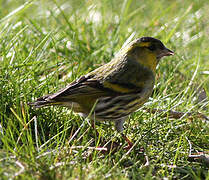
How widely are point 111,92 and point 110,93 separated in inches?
0.5

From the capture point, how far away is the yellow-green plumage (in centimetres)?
→ 313

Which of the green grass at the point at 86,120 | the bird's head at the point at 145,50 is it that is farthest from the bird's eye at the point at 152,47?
the green grass at the point at 86,120

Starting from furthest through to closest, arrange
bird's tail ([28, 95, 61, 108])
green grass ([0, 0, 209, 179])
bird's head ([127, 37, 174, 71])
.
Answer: bird's head ([127, 37, 174, 71]), bird's tail ([28, 95, 61, 108]), green grass ([0, 0, 209, 179])

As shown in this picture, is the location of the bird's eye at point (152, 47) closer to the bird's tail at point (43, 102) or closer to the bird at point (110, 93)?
the bird at point (110, 93)

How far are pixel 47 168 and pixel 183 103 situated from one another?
173cm

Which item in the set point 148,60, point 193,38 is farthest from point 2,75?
point 193,38

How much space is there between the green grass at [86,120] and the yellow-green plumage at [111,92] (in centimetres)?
14

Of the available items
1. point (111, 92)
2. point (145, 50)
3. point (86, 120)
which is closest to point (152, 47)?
point (145, 50)

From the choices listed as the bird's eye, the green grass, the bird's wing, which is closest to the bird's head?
the bird's eye

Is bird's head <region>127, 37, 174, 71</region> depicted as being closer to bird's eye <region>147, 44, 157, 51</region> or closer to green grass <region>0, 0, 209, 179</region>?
bird's eye <region>147, 44, 157, 51</region>

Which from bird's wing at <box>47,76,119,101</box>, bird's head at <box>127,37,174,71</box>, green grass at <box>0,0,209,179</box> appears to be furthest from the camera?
bird's head at <box>127,37,174,71</box>

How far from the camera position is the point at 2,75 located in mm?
3359

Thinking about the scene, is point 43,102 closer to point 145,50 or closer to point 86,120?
point 86,120

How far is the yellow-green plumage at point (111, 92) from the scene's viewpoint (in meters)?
3.13
